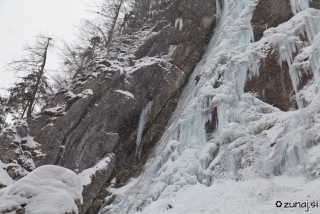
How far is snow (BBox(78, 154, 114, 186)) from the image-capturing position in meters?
12.0

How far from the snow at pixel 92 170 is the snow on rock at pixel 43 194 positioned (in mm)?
6840

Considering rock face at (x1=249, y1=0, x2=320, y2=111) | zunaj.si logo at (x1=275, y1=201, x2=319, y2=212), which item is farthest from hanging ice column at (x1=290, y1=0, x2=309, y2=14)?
zunaj.si logo at (x1=275, y1=201, x2=319, y2=212)

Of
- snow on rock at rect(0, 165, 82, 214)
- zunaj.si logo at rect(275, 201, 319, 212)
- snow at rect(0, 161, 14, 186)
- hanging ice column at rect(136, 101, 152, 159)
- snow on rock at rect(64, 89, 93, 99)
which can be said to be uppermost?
snow on rock at rect(64, 89, 93, 99)

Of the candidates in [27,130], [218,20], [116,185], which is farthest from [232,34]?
[27,130]

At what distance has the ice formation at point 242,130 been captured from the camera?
25.0 ft

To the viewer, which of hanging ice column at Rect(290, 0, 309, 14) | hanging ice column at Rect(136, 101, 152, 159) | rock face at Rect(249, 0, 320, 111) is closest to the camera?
rock face at Rect(249, 0, 320, 111)

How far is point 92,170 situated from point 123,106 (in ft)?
13.5

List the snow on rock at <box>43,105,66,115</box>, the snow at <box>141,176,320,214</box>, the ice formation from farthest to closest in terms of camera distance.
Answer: the snow on rock at <box>43,105,66,115</box>, the ice formation, the snow at <box>141,176,320,214</box>

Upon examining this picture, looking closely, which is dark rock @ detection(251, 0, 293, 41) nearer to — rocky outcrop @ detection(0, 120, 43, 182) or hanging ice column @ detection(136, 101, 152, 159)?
hanging ice column @ detection(136, 101, 152, 159)

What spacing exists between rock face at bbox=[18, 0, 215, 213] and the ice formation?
9.27 feet

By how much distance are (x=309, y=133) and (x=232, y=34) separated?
795cm

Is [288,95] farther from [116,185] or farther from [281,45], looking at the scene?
[116,185]

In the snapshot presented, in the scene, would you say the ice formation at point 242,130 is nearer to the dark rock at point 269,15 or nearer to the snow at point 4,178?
the dark rock at point 269,15

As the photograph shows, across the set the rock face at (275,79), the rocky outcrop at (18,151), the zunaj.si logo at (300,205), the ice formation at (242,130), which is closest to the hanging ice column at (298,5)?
the ice formation at (242,130)
